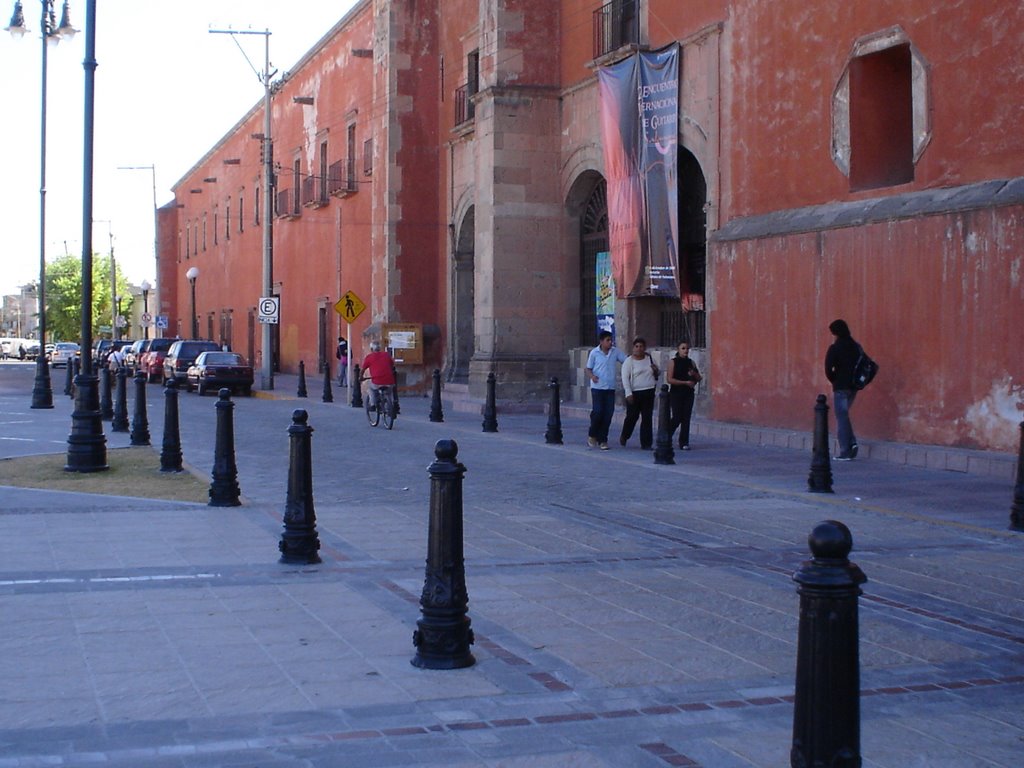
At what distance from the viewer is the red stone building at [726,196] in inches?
609

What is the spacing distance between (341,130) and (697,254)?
2270cm

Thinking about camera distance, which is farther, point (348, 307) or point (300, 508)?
point (348, 307)

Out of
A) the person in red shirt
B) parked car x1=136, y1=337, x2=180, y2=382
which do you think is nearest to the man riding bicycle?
the person in red shirt

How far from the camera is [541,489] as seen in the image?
44.4ft

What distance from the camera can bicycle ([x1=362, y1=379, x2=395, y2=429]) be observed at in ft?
75.2

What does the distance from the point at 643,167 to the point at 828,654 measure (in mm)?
20618

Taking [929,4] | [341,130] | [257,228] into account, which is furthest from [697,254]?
[257,228]

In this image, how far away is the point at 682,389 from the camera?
18062 millimetres

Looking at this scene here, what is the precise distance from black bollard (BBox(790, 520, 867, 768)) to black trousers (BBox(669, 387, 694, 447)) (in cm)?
1404

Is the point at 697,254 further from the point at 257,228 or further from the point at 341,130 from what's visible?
the point at 257,228

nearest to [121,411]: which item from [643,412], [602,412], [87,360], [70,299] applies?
[87,360]

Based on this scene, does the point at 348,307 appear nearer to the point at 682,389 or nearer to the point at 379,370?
the point at 379,370

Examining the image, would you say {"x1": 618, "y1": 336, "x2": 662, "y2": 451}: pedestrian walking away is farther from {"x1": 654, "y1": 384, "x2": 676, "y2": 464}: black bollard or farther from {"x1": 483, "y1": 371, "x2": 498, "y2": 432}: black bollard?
{"x1": 483, "y1": 371, "x2": 498, "y2": 432}: black bollard

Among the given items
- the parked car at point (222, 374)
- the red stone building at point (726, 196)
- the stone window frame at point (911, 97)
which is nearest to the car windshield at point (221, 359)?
the parked car at point (222, 374)
